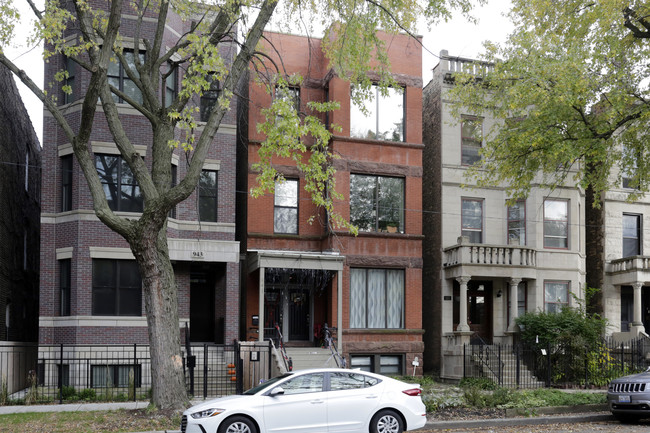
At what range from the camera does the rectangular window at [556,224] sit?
28.7 m

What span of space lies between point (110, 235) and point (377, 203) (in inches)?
382

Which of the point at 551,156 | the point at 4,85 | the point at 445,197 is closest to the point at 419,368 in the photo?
the point at 445,197

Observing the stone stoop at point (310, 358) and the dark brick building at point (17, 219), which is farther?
the dark brick building at point (17, 219)

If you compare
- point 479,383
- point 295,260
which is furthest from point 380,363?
point 295,260

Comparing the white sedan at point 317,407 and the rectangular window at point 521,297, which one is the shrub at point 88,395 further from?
the rectangular window at point 521,297

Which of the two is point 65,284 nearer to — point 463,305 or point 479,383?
point 479,383

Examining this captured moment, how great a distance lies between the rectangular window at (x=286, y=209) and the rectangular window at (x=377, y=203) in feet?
6.94

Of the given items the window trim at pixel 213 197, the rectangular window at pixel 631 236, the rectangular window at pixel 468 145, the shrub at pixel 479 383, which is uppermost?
the rectangular window at pixel 468 145

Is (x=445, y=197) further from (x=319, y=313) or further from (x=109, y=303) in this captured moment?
(x=109, y=303)

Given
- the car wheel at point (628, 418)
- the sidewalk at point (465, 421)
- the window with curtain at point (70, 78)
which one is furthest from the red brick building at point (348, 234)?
the car wheel at point (628, 418)

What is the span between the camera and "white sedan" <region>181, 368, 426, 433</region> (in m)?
12.1

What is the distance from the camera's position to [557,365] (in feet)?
77.5

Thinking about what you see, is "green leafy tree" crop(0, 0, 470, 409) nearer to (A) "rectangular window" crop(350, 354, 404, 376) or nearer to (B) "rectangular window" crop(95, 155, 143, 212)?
(B) "rectangular window" crop(95, 155, 143, 212)

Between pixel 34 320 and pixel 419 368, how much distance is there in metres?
16.9
